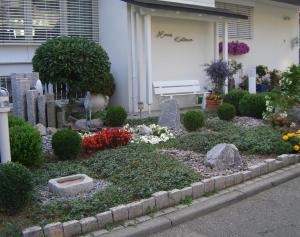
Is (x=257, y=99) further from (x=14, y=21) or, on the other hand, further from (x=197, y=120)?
(x=14, y=21)

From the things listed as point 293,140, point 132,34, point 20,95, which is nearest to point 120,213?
point 293,140

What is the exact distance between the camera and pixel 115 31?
12070 millimetres

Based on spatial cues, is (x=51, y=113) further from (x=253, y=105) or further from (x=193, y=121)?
(x=253, y=105)

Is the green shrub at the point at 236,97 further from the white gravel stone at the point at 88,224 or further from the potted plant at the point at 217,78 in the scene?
the white gravel stone at the point at 88,224

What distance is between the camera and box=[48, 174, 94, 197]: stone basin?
16.4 feet

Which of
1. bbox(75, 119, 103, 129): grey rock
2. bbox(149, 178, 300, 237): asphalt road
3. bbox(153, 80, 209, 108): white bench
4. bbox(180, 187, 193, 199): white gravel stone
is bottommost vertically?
bbox(149, 178, 300, 237): asphalt road

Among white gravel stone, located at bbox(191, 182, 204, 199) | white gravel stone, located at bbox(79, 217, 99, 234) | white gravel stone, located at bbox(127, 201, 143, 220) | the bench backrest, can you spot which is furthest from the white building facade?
white gravel stone, located at bbox(79, 217, 99, 234)

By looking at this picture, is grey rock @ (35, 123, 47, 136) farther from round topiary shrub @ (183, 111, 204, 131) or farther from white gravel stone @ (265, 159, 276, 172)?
white gravel stone @ (265, 159, 276, 172)

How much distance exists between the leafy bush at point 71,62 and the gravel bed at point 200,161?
3.55 m

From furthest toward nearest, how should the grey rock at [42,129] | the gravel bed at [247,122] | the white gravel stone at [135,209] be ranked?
the gravel bed at [247,122] → the grey rock at [42,129] → the white gravel stone at [135,209]

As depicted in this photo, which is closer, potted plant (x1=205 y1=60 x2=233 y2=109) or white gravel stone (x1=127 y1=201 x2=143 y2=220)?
white gravel stone (x1=127 y1=201 x2=143 y2=220)

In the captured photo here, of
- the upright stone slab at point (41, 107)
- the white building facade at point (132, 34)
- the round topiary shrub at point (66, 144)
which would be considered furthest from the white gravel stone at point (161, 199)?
the white building facade at point (132, 34)

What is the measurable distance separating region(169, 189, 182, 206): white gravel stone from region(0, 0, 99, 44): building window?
7.58m

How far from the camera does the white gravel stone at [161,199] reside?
479cm
